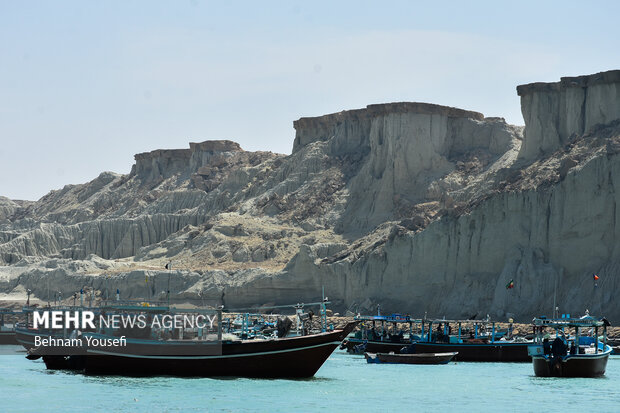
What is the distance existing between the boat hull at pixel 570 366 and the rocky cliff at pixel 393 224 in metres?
25.7

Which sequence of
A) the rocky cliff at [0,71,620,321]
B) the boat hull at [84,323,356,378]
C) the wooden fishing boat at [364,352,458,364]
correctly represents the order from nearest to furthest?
the boat hull at [84,323,356,378] → the wooden fishing boat at [364,352,458,364] → the rocky cliff at [0,71,620,321]

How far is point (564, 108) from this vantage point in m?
114

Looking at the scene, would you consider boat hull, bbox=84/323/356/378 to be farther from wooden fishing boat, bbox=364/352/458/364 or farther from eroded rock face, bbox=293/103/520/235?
eroded rock face, bbox=293/103/520/235

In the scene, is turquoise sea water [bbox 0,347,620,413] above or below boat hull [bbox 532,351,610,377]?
below

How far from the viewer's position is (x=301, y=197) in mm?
146750

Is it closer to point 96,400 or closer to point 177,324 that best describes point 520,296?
point 177,324

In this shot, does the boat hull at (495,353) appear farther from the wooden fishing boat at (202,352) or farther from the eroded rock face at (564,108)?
the eroded rock face at (564,108)

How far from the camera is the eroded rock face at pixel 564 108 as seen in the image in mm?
108625

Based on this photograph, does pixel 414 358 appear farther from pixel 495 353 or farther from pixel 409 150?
pixel 409 150

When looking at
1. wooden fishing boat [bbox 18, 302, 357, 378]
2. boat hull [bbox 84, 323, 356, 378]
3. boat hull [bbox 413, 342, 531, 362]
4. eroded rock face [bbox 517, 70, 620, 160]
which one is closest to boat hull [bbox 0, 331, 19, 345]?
boat hull [bbox 413, 342, 531, 362]

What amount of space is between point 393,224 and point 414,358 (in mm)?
50418

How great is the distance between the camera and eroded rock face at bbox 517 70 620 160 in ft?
356

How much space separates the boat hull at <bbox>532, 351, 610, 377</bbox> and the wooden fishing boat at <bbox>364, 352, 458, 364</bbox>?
12.8 m

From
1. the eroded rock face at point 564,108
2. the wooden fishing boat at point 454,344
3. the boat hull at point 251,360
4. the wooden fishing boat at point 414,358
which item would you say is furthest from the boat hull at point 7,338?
the eroded rock face at point 564,108
